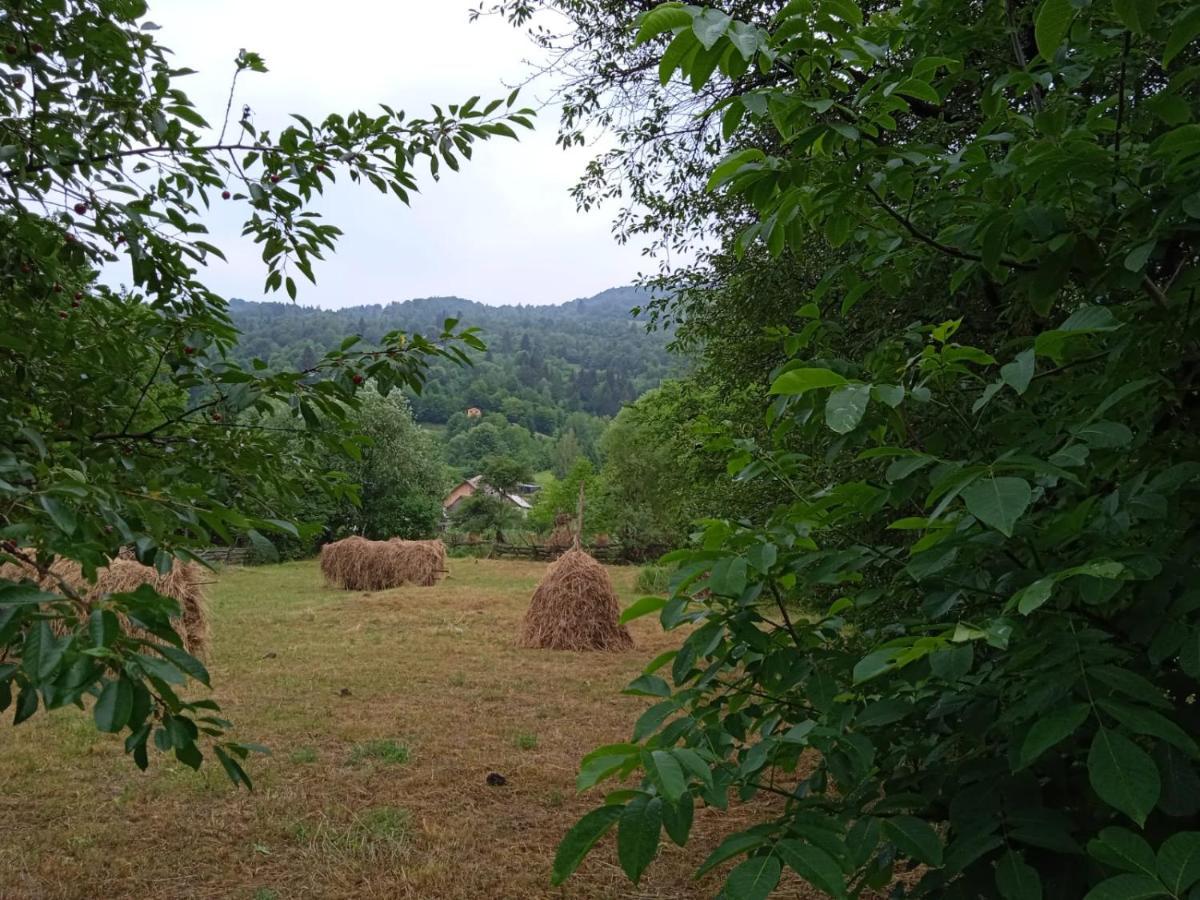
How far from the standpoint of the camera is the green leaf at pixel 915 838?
111 cm

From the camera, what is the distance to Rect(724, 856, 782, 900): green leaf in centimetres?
95

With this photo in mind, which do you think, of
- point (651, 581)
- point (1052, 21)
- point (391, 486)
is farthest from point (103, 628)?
point (391, 486)

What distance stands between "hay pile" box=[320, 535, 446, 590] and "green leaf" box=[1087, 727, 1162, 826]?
681 inches

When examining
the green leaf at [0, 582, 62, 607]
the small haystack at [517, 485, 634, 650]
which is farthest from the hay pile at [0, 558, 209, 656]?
the green leaf at [0, 582, 62, 607]

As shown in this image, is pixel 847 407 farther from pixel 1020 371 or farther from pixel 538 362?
pixel 538 362

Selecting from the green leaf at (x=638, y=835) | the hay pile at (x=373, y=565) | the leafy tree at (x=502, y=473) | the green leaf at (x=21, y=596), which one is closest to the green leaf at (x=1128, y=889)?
the green leaf at (x=638, y=835)

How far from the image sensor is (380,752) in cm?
581

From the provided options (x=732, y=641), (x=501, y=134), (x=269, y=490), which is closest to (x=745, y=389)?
(x=501, y=134)

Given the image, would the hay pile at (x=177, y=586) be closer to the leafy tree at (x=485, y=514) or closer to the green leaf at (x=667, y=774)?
the green leaf at (x=667, y=774)

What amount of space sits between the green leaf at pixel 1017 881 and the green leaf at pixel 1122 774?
200 mm

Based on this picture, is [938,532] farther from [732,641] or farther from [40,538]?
[40,538]

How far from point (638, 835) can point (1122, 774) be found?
61cm

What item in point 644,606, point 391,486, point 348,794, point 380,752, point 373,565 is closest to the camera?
point 644,606

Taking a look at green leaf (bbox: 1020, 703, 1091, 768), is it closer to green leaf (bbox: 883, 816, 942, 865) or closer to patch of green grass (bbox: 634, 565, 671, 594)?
green leaf (bbox: 883, 816, 942, 865)
